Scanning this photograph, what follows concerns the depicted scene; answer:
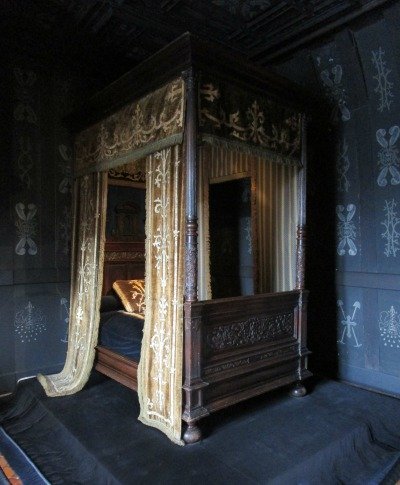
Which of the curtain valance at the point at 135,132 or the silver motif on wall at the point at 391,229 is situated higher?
the curtain valance at the point at 135,132

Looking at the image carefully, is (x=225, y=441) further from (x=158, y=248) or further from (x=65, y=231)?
(x=65, y=231)

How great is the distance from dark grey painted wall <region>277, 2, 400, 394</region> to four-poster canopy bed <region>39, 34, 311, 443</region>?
618 millimetres

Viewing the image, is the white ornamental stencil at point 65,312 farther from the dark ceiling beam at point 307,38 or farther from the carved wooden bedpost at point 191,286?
the dark ceiling beam at point 307,38

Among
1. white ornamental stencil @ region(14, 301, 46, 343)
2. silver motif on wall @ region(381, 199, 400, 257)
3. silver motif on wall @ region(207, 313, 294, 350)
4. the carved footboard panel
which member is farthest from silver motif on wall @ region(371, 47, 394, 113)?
white ornamental stencil @ region(14, 301, 46, 343)

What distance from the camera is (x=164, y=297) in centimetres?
252

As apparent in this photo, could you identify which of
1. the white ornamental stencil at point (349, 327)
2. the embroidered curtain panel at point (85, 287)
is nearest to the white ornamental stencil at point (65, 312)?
the embroidered curtain panel at point (85, 287)

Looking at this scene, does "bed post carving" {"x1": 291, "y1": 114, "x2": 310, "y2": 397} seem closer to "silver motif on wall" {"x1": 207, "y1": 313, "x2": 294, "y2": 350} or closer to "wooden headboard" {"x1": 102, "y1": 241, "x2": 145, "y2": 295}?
"silver motif on wall" {"x1": 207, "y1": 313, "x2": 294, "y2": 350}

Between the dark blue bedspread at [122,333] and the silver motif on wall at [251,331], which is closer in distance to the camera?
the silver motif on wall at [251,331]

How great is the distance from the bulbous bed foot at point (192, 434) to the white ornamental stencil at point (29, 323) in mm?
1783

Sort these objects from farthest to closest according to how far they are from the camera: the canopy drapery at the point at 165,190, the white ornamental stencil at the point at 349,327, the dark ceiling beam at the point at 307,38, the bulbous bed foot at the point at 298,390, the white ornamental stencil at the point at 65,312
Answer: the white ornamental stencil at the point at 65,312, the white ornamental stencil at the point at 349,327, the bulbous bed foot at the point at 298,390, the dark ceiling beam at the point at 307,38, the canopy drapery at the point at 165,190

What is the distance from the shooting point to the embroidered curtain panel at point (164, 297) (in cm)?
239

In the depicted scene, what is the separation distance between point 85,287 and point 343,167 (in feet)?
8.36

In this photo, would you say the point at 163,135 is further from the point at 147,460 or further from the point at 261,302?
the point at 147,460

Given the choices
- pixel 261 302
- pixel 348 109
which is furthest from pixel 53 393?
pixel 348 109
